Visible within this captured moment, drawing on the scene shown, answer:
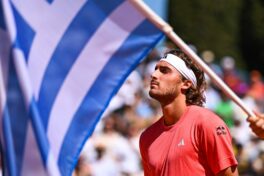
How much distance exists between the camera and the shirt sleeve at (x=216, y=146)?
6727 mm

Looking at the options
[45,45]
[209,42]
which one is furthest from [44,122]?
[209,42]

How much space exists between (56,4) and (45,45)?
11.6 inches

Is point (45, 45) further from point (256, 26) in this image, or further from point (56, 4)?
point (256, 26)

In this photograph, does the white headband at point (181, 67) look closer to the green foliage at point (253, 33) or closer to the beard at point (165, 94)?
the beard at point (165, 94)

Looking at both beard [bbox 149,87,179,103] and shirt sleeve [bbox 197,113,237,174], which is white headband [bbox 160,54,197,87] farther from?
shirt sleeve [bbox 197,113,237,174]

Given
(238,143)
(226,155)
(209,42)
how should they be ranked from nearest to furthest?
(226,155) → (238,143) → (209,42)

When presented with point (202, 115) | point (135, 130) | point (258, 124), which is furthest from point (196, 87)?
point (135, 130)

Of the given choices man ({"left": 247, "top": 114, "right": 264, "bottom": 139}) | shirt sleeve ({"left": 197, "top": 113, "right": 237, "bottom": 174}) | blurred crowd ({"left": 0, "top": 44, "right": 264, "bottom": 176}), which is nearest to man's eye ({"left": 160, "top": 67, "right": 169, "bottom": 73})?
shirt sleeve ({"left": 197, "top": 113, "right": 237, "bottom": 174})

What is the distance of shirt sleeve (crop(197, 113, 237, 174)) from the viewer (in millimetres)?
6727

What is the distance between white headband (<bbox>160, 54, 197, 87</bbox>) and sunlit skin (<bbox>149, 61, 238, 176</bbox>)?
0.02 meters

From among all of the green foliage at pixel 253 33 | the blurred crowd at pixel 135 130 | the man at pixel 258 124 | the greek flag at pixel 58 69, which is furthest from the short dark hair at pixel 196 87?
the green foliage at pixel 253 33

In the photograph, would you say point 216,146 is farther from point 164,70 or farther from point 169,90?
point 164,70

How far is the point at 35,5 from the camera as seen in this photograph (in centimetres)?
681

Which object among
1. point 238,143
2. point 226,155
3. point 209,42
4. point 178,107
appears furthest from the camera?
point 209,42
